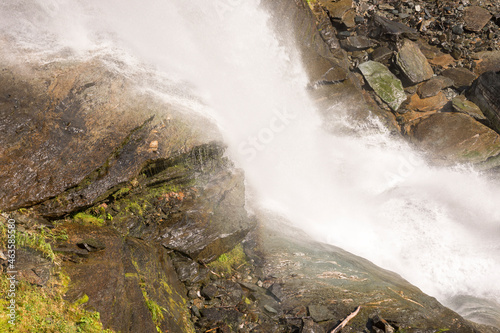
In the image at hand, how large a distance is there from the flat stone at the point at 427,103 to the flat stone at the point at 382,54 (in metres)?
2.40

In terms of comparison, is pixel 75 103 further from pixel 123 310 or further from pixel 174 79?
pixel 123 310

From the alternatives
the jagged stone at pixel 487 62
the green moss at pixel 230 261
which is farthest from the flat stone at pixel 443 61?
A: the green moss at pixel 230 261

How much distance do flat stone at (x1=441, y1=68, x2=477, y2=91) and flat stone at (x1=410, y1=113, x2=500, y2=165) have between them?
2661 millimetres

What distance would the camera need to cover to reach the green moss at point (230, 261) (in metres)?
5.84

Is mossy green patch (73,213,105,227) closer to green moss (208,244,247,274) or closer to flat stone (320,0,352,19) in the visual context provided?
green moss (208,244,247,274)

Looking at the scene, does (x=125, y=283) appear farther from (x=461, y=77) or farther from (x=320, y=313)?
(x=461, y=77)

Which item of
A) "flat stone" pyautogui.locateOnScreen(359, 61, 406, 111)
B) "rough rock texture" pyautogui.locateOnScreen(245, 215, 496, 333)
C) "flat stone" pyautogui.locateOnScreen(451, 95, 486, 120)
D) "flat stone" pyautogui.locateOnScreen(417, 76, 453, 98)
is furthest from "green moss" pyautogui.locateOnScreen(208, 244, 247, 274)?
"flat stone" pyautogui.locateOnScreen(451, 95, 486, 120)

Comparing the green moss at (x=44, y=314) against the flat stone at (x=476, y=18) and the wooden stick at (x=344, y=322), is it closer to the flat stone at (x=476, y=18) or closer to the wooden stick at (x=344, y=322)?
the wooden stick at (x=344, y=322)

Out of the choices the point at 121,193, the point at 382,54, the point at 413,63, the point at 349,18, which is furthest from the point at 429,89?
the point at 121,193

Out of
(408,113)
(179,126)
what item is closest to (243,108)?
(179,126)

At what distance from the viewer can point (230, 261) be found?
6125mm

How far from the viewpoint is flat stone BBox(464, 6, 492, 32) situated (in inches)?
626

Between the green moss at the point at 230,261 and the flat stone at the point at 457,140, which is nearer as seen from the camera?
the green moss at the point at 230,261

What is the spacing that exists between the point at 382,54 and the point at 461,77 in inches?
173
